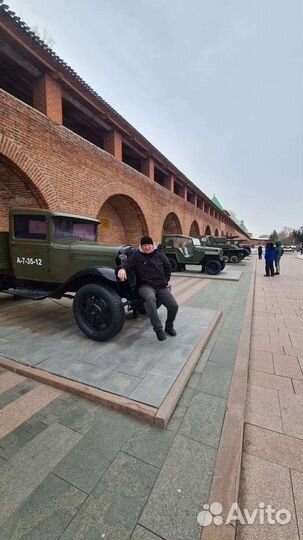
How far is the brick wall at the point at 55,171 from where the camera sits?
6223mm

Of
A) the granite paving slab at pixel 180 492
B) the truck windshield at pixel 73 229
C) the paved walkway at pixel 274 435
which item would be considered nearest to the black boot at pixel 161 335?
the paved walkway at pixel 274 435

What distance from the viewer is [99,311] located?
3.45 m

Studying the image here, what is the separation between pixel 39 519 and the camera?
1268mm

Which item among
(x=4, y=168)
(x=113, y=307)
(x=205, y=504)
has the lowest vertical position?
(x=205, y=504)

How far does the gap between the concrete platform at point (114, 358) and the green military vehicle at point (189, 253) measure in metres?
6.99

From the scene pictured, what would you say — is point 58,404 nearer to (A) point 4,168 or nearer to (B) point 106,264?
(B) point 106,264

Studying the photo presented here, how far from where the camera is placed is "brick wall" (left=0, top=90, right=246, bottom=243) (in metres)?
6.22

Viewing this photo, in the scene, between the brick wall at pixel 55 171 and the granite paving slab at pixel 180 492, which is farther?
the brick wall at pixel 55 171

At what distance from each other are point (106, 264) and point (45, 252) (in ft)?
3.88

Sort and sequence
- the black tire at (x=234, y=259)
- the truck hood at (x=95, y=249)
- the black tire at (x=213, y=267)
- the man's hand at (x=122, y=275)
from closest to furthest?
the man's hand at (x=122, y=275) < the truck hood at (x=95, y=249) < the black tire at (x=213, y=267) < the black tire at (x=234, y=259)

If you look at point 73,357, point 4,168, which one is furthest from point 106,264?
point 4,168

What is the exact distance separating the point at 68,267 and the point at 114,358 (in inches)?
71.7

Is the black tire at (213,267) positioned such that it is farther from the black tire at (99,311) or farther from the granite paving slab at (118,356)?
the black tire at (99,311)

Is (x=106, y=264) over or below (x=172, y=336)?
over
